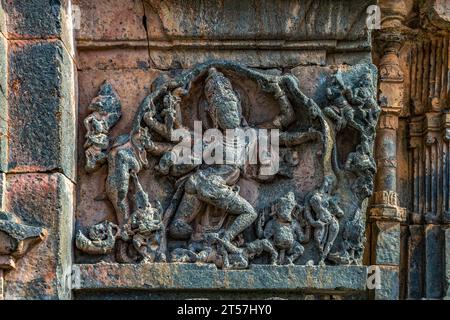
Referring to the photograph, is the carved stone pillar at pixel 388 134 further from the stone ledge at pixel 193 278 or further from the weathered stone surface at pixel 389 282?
the stone ledge at pixel 193 278

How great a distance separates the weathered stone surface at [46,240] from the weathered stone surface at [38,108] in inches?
4.1

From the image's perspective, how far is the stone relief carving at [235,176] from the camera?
6676 millimetres

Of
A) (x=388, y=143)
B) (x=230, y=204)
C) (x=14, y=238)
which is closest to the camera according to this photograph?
(x=14, y=238)

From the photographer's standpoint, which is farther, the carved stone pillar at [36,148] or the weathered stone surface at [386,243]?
the weathered stone surface at [386,243]

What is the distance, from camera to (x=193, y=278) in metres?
6.57

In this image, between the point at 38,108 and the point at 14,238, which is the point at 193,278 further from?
the point at 38,108

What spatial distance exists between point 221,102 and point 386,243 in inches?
72.2

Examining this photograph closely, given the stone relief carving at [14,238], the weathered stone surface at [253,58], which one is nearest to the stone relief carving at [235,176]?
the weathered stone surface at [253,58]

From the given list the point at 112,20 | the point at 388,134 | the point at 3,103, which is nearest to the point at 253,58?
the point at 112,20

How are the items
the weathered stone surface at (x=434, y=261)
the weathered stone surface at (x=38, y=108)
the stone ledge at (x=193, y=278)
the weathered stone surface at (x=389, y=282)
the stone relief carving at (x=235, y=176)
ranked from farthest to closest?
1. the weathered stone surface at (x=434, y=261)
2. the weathered stone surface at (x=389, y=282)
3. the stone relief carving at (x=235, y=176)
4. the stone ledge at (x=193, y=278)
5. the weathered stone surface at (x=38, y=108)

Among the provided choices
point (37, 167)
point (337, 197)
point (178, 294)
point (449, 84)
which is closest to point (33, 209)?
point (37, 167)

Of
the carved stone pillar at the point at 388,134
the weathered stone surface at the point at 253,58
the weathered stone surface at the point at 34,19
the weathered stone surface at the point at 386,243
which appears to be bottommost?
the weathered stone surface at the point at 386,243

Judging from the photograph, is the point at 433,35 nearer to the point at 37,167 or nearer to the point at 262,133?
the point at 262,133

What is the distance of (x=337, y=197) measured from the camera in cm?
680
